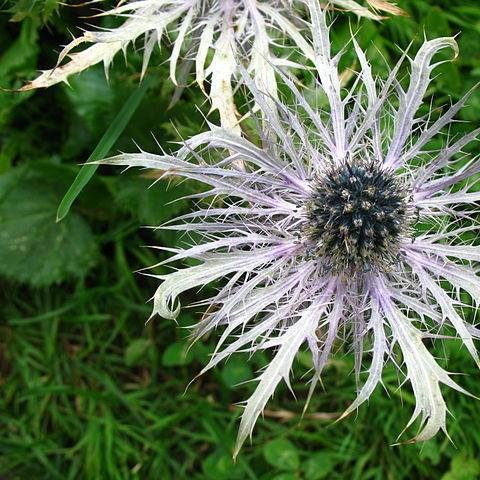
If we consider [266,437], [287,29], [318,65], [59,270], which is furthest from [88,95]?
[266,437]

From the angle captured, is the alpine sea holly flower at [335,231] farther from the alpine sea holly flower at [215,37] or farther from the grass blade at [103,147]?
the grass blade at [103,147]

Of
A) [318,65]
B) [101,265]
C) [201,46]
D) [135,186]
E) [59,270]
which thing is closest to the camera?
[318,65]

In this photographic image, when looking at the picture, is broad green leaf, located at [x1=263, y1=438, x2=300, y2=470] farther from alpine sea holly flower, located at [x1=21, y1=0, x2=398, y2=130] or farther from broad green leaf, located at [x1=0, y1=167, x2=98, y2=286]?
alpine sea holly flower, located at [x1=21, y1=0, x2=398, y2=130]

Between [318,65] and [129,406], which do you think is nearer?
[318,65]

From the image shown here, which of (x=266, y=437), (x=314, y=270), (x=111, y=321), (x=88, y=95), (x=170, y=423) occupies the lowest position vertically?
(x=266, y=437)

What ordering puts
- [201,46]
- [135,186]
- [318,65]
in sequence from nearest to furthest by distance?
[318,65], [201,46], [135,186]

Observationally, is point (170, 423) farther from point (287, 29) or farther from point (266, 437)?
point (287, 29)

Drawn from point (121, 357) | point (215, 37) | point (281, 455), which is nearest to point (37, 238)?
point (121, 357)
